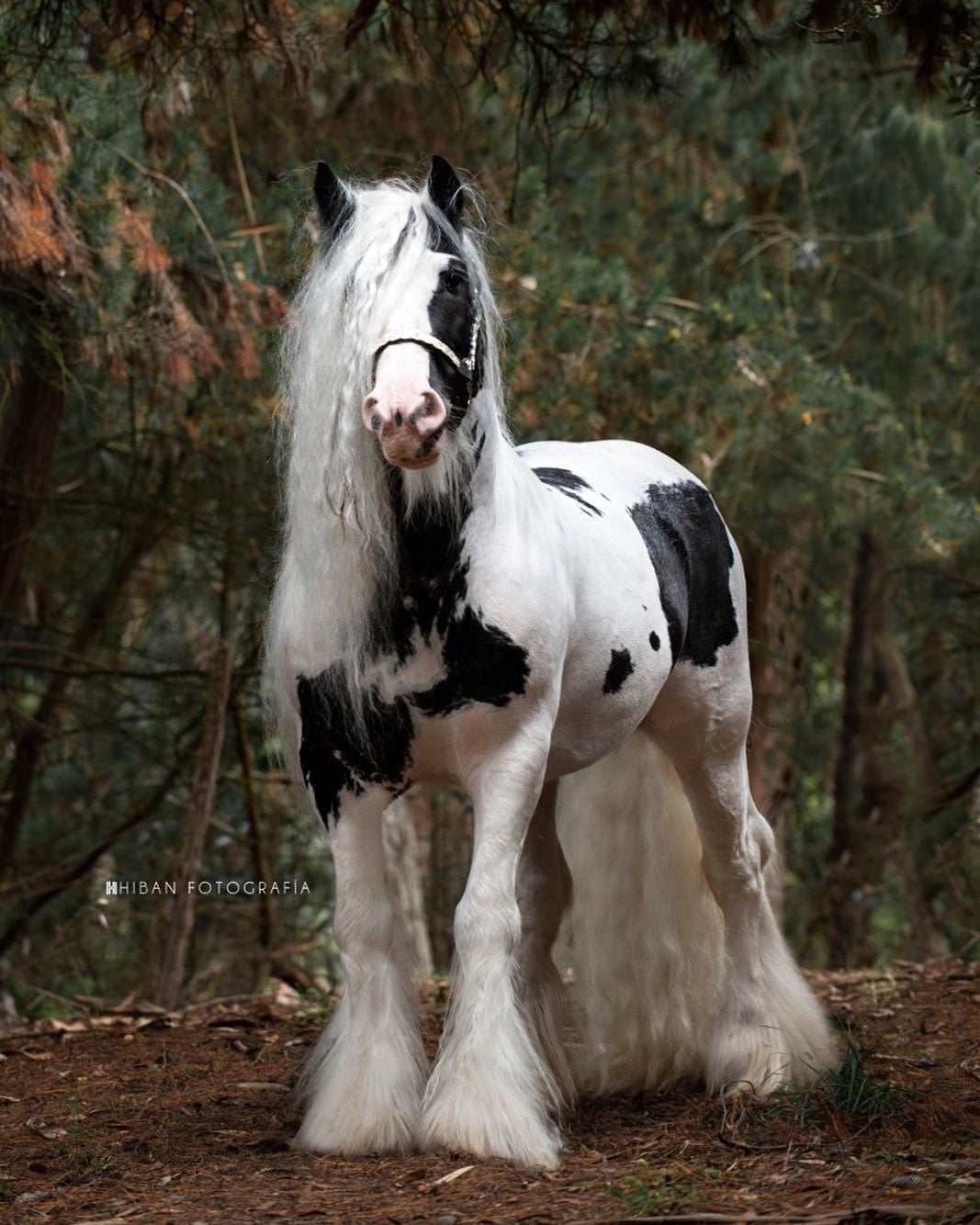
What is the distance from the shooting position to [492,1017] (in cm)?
399

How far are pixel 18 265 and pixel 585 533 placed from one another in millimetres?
2355

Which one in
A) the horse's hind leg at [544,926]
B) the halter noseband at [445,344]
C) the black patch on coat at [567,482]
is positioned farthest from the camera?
the horse's hind leg at [544,926]

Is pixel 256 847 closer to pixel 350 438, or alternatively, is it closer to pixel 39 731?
pixel 39 731

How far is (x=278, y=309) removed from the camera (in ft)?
22.6

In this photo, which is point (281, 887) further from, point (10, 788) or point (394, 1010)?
point (394, 1010)

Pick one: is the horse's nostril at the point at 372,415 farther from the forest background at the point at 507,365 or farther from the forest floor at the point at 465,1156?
the forest floor at the point at 465,1156

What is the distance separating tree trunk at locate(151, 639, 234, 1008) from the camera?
7.03m

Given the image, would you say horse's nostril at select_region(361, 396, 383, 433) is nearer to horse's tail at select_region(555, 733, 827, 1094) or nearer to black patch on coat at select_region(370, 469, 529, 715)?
black patch on coat at select_region(370, 469, 529, 715)

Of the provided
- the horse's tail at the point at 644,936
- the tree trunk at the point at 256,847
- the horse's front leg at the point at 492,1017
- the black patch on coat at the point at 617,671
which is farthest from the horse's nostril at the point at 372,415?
the tree trunk at the point at 256,847

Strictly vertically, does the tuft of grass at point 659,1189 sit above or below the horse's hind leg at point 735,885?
below

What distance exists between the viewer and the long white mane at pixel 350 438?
3830 mm

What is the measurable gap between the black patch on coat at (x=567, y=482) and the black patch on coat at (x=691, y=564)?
0.20 metres

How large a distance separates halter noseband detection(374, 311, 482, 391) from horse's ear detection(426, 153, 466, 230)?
259 mm

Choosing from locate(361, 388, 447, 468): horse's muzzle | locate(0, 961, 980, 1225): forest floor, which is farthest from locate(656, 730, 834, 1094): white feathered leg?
locate(361, 388, 447, 468): horse's muzzle
